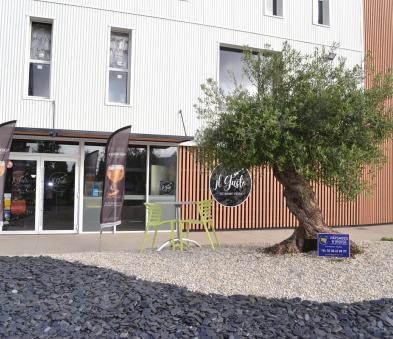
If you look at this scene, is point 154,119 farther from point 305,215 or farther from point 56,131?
point 305,215

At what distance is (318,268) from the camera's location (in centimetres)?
634

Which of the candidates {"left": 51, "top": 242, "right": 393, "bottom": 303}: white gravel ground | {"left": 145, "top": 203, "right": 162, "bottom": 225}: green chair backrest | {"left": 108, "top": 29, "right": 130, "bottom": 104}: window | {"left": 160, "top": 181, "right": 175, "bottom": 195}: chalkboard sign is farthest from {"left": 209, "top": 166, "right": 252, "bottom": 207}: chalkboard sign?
{"left": 51, "top": 242, "right": 393, "bottom": 303}: white gravel ground

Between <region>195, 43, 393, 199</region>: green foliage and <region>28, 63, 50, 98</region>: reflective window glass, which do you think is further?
<region>28, 63, 50, 98</region>: reflective window glass

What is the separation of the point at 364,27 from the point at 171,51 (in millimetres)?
7770

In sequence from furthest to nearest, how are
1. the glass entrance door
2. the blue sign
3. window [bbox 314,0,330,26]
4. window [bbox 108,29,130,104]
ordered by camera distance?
window [bbox 314,0,330,26] < window [bbox 108,29,130,104] < the glass entrance door < the blue sign

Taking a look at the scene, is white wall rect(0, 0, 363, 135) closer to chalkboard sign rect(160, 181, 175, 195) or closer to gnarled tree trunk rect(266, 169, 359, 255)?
chalkboard sign rect(160, 181, 175, 195)

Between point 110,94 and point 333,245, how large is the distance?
819 centimetres

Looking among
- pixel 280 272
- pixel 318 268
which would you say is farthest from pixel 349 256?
pixel 280 272

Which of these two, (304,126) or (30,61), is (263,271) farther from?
(30,61)

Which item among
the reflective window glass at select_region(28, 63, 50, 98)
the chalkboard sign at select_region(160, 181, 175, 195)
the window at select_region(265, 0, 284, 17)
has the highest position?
the window at select_region(265, 0, 284, 17)

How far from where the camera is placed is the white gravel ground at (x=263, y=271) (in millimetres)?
5207

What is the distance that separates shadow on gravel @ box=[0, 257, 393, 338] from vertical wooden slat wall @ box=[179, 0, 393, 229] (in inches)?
289

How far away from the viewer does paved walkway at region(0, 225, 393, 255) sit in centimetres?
940

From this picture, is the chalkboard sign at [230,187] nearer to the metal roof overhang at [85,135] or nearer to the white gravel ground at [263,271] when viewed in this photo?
the metal roof overhang at [85,135]
